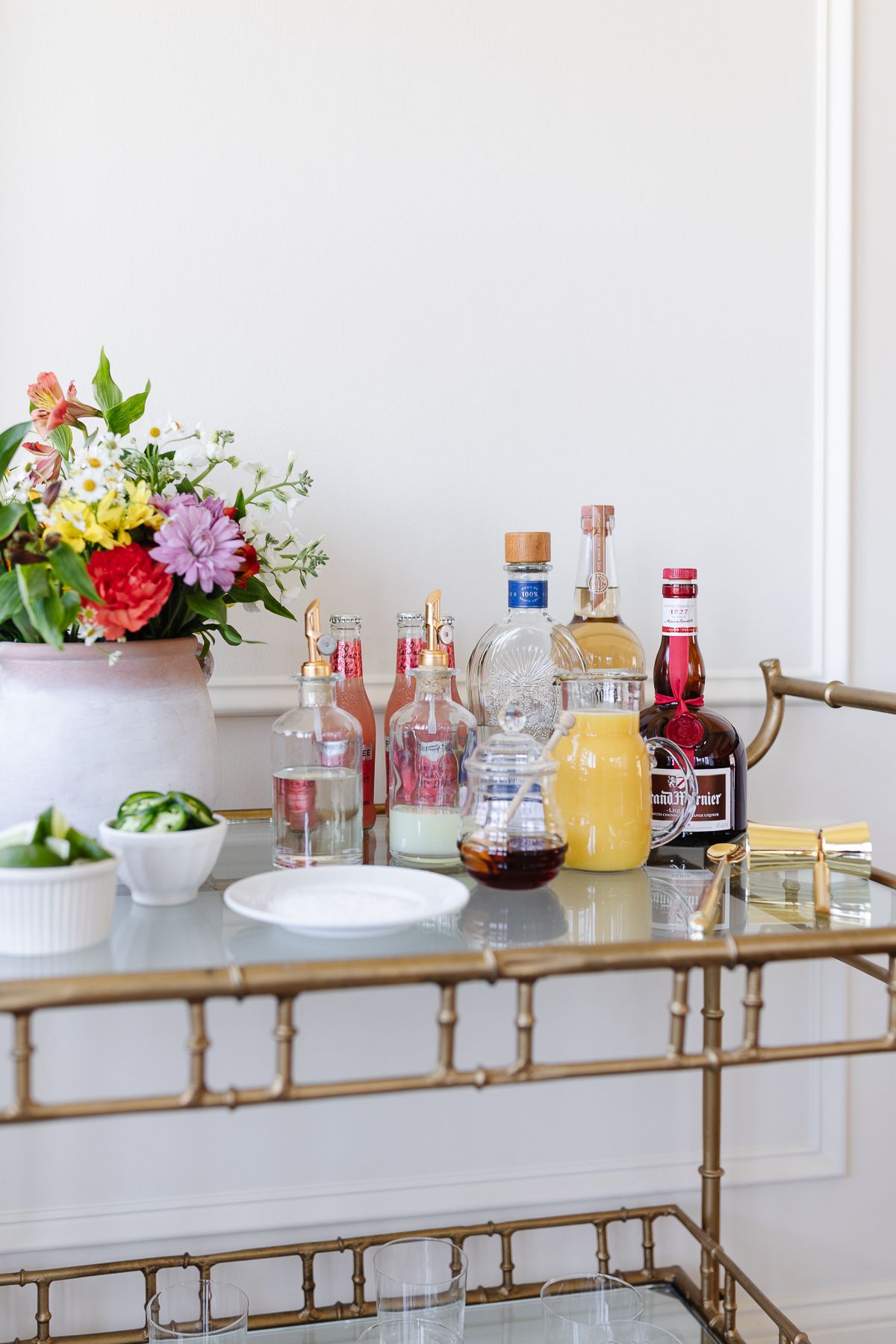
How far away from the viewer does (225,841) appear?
3.45ft

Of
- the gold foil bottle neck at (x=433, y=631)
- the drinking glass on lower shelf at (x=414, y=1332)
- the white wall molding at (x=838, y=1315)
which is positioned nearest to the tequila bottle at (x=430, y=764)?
the gold foil bottle neck at (x=433, y=631)

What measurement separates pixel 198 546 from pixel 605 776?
0.36m

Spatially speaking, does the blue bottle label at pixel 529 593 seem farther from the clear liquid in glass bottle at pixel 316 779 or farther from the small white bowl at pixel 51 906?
the small white bowl at pixel 51 906

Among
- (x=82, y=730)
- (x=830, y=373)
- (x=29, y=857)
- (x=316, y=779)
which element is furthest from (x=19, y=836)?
(x=830, y=373)

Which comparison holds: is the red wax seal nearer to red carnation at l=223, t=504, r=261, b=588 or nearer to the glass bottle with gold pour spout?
the glass bottle with gold pour spout

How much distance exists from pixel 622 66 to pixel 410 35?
0.22 m

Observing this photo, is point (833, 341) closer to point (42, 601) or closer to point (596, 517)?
point (596, 517)

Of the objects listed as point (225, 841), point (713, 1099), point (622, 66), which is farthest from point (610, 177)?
point (713, 1099)

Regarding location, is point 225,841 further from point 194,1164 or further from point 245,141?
point 245,141

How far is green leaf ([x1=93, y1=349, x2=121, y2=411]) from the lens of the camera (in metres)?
0.95

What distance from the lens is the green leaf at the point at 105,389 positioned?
3.12 ft

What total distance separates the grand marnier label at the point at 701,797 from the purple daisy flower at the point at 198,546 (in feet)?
1.30

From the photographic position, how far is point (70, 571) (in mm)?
800

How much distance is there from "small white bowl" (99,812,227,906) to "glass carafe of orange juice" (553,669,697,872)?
0.28m
